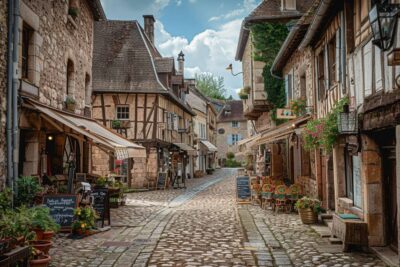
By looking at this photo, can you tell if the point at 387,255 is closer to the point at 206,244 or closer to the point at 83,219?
the point at 206,244

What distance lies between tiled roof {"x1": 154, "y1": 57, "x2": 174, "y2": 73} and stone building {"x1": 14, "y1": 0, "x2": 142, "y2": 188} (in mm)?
9874

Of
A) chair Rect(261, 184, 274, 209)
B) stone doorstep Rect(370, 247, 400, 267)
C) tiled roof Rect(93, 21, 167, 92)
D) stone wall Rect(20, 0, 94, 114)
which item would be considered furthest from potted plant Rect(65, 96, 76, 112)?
tiled roof Rect(93, 21, 167, 92)

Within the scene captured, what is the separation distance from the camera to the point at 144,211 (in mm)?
12938

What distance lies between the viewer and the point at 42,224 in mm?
6488

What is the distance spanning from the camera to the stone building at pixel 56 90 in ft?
30.1

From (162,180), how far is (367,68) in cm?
1628

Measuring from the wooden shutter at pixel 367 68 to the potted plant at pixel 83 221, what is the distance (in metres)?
5.57

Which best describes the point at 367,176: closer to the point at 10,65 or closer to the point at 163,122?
the point at 10,65

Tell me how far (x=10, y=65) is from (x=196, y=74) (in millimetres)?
60842

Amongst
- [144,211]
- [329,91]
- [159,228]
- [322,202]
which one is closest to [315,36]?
[329,91]

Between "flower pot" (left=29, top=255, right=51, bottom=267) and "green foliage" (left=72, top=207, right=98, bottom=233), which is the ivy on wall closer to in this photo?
"green foliage" (left=72, top=207, right=98, bottom=233)

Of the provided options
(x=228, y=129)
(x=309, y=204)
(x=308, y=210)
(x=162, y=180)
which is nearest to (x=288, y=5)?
(x=162, y=180)

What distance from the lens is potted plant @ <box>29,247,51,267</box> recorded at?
558cm

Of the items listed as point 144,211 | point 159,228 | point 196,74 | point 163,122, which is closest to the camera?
point 159,228
